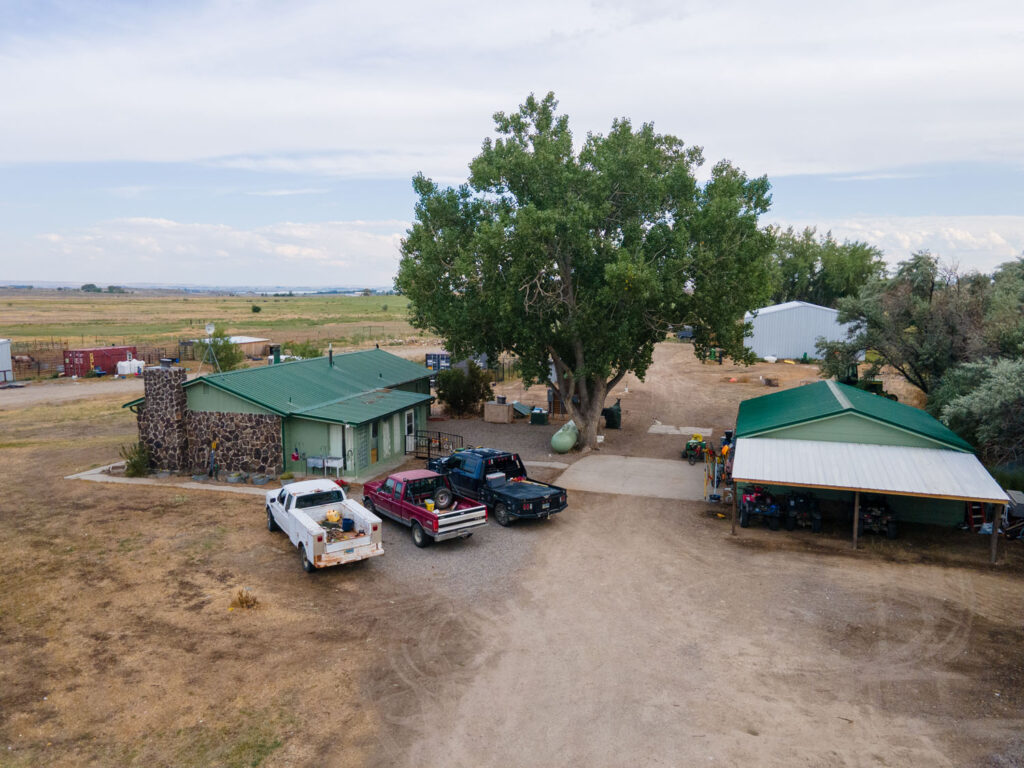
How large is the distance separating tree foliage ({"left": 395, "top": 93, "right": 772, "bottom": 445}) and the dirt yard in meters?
10.0

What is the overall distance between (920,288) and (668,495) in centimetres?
1859

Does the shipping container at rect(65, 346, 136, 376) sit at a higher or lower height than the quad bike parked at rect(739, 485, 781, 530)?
higher

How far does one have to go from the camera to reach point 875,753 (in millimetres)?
9617

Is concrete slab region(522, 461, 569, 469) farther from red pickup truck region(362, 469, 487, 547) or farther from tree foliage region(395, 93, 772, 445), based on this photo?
red pickup truck region(362, 469, 487, 547)

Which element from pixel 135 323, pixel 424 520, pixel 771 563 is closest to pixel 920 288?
pixel 771 563

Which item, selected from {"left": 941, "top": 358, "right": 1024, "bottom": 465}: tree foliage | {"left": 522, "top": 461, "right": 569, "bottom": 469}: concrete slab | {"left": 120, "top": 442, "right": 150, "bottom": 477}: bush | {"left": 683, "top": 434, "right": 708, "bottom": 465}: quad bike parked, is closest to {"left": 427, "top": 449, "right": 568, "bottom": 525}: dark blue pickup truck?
{"left": 522, "top": 461, "right": 569, "bottom": 469}: concrete slab

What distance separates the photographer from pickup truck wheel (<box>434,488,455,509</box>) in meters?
18.7

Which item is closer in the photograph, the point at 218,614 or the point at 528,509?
the point at 218,614

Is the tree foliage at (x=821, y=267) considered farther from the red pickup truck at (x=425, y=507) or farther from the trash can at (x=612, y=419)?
the red pickup truck at (x=425, y=507)

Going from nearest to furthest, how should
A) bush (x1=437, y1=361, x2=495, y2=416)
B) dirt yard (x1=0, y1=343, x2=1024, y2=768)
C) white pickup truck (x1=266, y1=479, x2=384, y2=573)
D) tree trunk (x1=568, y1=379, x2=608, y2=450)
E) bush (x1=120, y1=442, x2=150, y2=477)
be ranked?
dirt yard (x1=0, y1=343, x2=1024, y2=768) < white pickup truck (x1=266, y1=479, x2=384, y2=573) < bush (x1=120, y1=442, x2=150, y2=477) < tree trunk (x1=568, y1=379, x2=608, y2=450) < bush (x1=437, y1=361, x2=495, y2=416)

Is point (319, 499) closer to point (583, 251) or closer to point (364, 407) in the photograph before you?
point (364, 407)

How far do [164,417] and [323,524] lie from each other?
457 inches

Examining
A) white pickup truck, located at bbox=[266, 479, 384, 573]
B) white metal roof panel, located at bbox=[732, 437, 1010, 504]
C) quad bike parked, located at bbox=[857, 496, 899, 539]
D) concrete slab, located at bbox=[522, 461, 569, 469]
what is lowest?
concrete slab, located at bbox=[522, 461, 569, 469]

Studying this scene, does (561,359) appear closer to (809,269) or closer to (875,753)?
(875,753)
